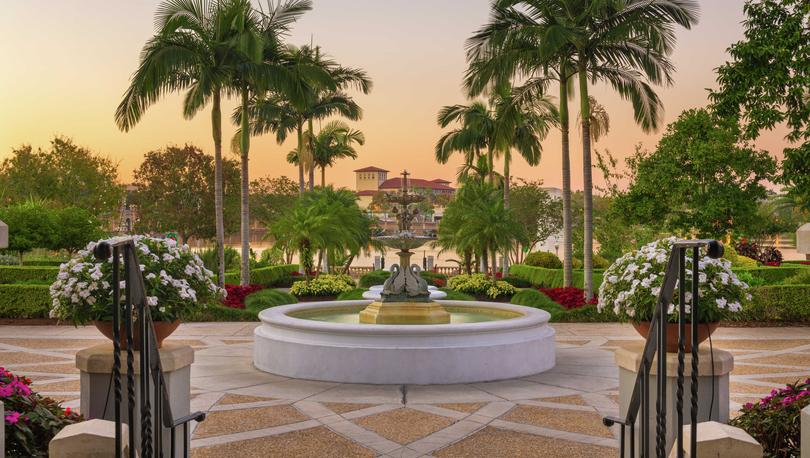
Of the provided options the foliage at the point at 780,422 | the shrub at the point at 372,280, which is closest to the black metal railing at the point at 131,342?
the foliage at the point at 780,422

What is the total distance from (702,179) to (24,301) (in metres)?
25.0

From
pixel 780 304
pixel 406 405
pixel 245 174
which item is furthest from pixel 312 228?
pixel 406 405

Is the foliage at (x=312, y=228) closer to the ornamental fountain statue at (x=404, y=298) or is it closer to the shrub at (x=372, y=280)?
the shrub at (x=372, y=280)

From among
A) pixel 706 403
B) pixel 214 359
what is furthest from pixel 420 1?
pixel 706 403

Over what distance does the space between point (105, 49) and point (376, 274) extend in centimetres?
1268

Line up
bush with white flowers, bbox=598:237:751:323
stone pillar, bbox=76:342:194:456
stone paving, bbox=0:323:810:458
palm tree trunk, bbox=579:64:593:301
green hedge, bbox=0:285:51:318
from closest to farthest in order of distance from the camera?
1. stone pillar, bbox=76:342:194:456
2. bush with white flowers, bbox=598:237:751:323
3. stone paving, bbox=0:323:810:458
4. green hedge, bbox=0:285:51:318
5. palm tree trunk, bbox=579:64:593:301

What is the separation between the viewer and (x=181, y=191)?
167 ft

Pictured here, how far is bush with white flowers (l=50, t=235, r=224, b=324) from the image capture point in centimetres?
618

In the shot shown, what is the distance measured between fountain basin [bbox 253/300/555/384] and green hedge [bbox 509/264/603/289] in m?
14.2

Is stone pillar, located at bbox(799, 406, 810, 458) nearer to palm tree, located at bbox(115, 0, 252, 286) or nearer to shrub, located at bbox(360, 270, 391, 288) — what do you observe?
→ palm tree, located at bbox(115, 0, 252, 286)

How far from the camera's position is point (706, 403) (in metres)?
5.80

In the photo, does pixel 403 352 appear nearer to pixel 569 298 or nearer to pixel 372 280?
pixel 569 298

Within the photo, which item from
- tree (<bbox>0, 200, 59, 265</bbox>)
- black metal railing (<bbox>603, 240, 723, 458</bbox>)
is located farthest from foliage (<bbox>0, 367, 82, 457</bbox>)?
tree (<bbox>0, 200, 59, 265</bbox>)

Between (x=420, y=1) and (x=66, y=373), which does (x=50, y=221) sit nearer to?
(x=420, y=1)
